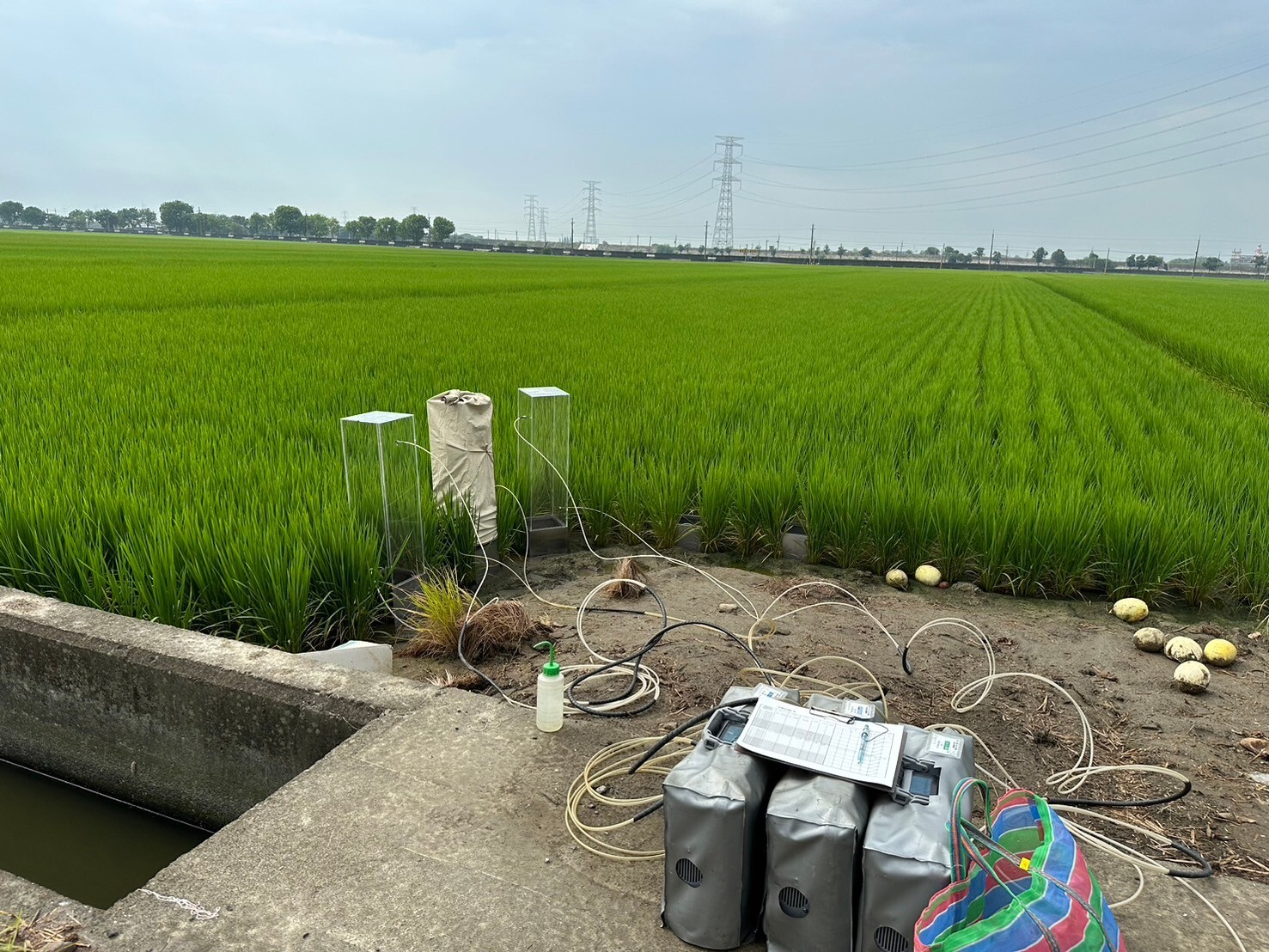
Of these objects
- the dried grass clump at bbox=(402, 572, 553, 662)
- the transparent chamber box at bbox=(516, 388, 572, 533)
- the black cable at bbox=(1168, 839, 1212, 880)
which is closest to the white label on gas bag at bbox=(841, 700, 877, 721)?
the black cable at bbox=(1168, 839, 1212, 880)

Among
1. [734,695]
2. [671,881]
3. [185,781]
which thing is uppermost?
[734,695]

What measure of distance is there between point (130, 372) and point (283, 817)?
533 centimetres

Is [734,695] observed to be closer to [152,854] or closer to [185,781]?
[185,781]

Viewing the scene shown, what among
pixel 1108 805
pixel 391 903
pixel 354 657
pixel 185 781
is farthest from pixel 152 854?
pixel 1108 805

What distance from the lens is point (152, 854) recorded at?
2309mm

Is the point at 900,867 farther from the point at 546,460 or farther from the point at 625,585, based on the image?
the point at 546,460

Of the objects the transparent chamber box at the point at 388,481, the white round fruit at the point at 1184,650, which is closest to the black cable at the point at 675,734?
the transparent chamber box at the point at 388,481

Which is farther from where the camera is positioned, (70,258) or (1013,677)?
(70,258)

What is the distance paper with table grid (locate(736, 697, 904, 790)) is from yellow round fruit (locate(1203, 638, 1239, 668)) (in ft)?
5.84

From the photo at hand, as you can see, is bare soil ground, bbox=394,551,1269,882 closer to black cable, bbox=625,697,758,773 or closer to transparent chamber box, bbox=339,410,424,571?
black cable, bbox=625,697,758,773

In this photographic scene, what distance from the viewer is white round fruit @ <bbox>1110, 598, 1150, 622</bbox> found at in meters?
3.15

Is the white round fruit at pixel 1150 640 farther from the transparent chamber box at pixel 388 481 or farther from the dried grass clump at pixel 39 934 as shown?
the dried grass clump at pixel 39 934

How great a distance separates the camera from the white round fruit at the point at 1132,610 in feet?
10.3

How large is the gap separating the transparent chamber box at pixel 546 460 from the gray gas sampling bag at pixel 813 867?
234 cm
